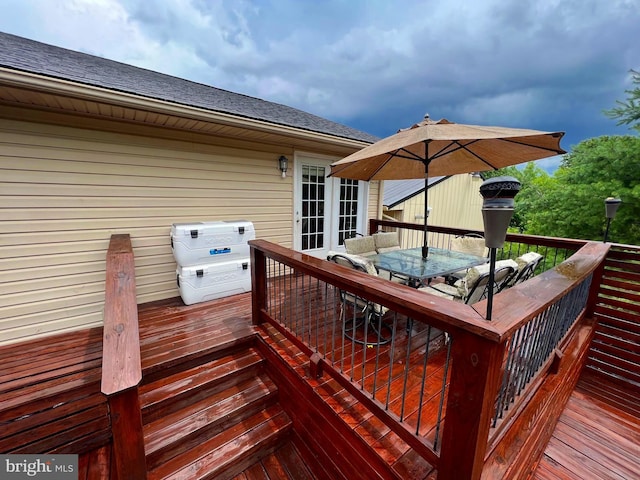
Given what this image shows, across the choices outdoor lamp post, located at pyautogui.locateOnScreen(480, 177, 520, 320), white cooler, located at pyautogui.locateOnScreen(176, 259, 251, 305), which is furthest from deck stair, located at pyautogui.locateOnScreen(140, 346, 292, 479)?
outdoor lamp post, located at pyautogui.locateOnScreen(480, 177, 520, 320)

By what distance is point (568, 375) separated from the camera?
2.38 meters

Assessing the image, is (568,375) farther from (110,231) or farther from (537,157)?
(110,231)

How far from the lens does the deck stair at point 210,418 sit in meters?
1.90

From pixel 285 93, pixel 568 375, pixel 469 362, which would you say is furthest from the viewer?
pixel 285 93

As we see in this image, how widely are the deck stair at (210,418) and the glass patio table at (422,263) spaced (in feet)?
5.75

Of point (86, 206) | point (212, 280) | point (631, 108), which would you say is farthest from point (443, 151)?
point (631, 108)

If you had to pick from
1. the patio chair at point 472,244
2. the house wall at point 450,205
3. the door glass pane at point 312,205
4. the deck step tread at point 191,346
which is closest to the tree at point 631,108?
the house wall at point 450,205

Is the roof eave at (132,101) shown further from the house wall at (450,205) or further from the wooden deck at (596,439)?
the house wall at (450,205)

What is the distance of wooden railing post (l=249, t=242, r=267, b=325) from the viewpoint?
275cm

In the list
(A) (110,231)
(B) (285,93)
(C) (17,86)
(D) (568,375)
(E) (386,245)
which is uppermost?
(B) (285,93)

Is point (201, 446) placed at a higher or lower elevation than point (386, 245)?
lower

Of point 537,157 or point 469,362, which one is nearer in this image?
point 469,362

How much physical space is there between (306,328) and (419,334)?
1.24 meters

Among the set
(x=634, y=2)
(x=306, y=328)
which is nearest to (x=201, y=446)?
(x=306, y=328)
